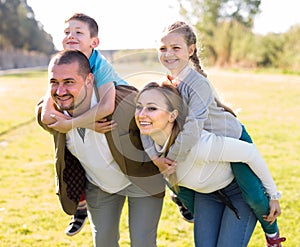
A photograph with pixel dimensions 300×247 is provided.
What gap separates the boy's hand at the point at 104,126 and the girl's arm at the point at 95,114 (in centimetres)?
1

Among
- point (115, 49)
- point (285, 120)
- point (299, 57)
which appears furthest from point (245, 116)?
point (299, 57)

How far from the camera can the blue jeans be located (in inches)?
106

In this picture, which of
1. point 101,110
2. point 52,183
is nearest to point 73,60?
point 101,110

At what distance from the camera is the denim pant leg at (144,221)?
9.27 ft

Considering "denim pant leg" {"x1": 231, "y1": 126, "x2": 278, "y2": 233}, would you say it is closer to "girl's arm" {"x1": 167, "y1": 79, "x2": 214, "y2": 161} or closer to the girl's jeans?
the girl's jeans

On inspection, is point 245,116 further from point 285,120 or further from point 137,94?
point 137,94

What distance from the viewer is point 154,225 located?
2.87 metres

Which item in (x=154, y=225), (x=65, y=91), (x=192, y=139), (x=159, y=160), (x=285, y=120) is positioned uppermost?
(x=65, y=91)

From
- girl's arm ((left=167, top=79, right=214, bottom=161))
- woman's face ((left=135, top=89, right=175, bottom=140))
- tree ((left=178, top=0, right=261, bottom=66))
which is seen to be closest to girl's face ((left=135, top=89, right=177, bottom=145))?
woman's face ((left=135, top=89, right=175, bottom=140))

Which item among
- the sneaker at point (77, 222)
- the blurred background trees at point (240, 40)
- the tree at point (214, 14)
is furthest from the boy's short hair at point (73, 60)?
the tree at point (214, 14)

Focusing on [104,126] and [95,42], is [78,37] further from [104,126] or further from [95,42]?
[104,126]

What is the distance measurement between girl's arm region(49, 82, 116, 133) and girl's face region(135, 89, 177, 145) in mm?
211

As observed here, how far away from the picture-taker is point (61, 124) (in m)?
2.62

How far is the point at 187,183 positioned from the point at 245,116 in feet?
31.5
